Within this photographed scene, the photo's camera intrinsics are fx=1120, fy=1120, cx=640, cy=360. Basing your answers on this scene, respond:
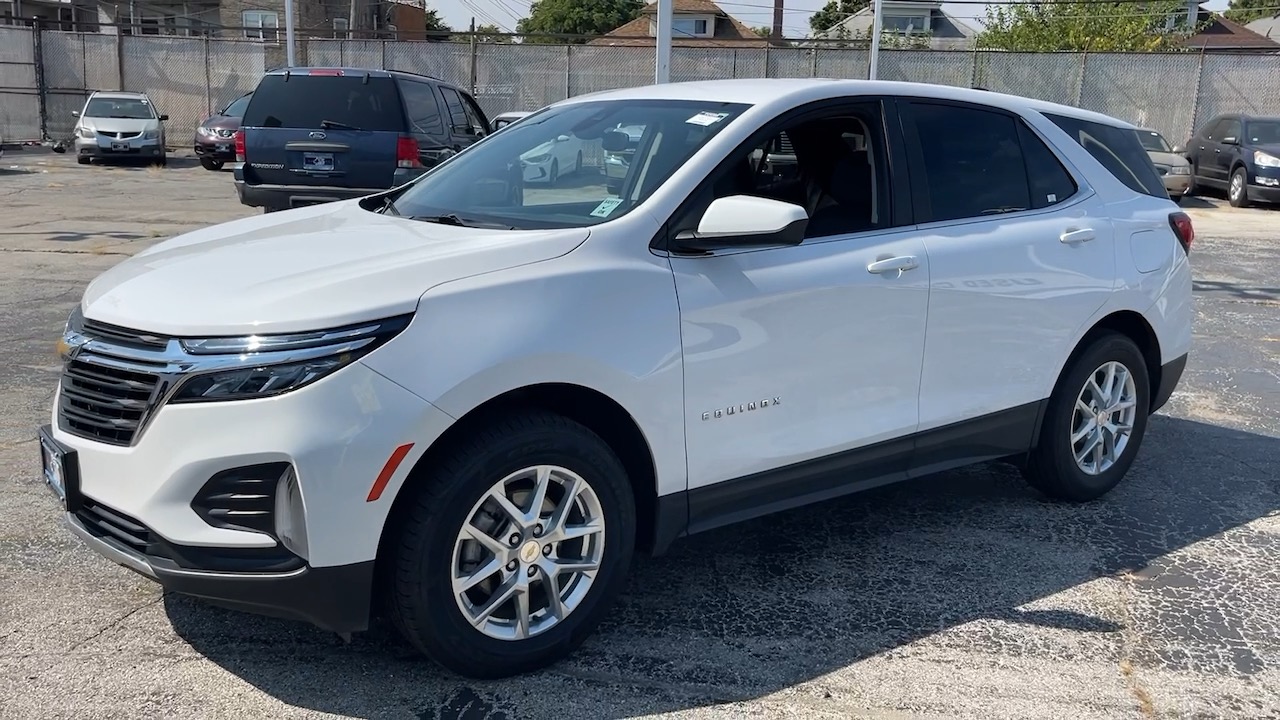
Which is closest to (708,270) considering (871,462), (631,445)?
(631,445)

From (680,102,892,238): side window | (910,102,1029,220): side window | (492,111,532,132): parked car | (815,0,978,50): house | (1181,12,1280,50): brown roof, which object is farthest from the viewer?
(815,0,978,50): house

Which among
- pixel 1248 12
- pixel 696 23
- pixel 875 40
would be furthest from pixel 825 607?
pixel 1248 12

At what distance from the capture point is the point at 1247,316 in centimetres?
971

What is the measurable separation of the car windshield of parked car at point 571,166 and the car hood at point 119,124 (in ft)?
→ 69.9

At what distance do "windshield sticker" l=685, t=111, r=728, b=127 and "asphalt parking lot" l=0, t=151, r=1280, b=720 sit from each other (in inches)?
65.4

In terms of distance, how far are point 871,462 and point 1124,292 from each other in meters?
1.63

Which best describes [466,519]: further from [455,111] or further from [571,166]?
[455,111]

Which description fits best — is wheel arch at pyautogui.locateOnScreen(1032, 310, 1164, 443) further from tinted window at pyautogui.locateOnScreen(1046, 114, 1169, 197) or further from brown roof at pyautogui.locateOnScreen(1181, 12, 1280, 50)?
brown roof at pyautogui.locateOnScreen(1181, 12, 1280, 50)

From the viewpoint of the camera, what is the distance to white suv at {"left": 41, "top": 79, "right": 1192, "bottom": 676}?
2.96 meters

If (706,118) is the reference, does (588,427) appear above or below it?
below

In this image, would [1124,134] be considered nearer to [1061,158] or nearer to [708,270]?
[1061,158]

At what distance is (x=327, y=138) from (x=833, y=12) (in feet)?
254

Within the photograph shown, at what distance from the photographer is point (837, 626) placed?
3.81 m

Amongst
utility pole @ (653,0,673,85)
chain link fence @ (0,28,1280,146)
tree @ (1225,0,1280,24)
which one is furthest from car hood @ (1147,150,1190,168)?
tree @ (1225,0,1280,24)
